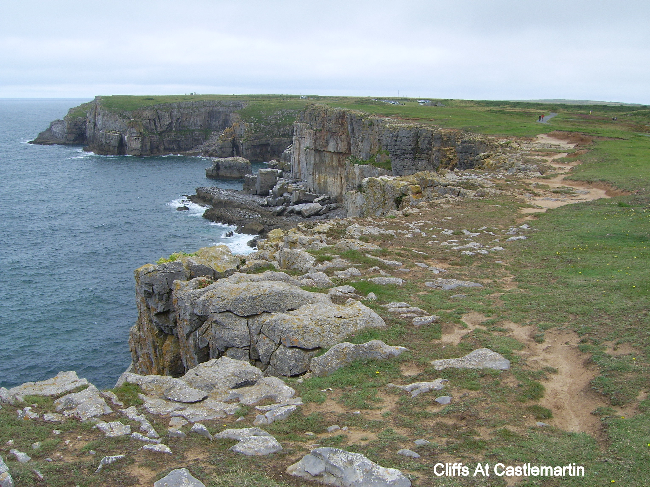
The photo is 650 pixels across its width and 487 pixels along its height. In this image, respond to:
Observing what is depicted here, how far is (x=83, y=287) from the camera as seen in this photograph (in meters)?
56.9

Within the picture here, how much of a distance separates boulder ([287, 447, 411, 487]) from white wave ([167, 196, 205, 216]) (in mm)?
86719

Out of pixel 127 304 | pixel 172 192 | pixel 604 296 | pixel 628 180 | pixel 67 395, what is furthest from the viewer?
pixel 172 192

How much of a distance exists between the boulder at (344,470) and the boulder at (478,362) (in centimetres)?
547

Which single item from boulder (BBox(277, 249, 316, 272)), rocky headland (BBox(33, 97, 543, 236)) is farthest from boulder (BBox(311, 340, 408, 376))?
rocky headland (BBox(33, 97, 543, 236))

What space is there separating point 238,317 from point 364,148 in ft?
242

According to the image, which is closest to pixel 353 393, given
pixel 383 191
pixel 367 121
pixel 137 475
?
pixel 137 475

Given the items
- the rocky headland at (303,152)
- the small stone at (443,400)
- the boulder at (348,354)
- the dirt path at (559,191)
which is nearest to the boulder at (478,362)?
the boulder at (348,354)

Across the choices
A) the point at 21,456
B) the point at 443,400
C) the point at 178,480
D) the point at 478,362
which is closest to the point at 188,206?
the point at 478,362

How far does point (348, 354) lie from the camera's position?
15109 mm

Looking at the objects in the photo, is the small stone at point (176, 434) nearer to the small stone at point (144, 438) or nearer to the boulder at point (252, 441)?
the small stone at point (144, 438)

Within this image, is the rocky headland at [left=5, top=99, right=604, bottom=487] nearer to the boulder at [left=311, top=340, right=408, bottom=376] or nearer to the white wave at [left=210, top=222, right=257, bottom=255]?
the boulder at [left=311, top=340, right=408, bottom=376]

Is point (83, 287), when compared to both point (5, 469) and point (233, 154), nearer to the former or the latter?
point (5, 469)

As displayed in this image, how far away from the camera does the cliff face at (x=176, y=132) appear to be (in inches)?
6383

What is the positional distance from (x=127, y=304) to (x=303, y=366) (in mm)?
42575
